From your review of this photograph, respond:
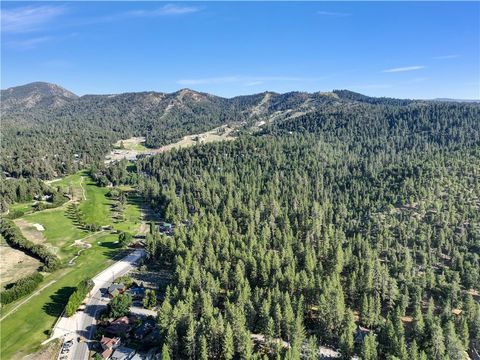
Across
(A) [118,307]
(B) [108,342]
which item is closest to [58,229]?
(A) [118,307]

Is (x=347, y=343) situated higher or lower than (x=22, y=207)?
lower

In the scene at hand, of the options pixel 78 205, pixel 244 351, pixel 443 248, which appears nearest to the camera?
pixel 244 351

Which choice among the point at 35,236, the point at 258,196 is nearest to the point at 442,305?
the point at 258,196

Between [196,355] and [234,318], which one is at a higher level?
[234,318]

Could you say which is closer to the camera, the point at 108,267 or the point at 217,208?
the point at 108,267

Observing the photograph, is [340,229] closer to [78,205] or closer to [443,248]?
[443,248]

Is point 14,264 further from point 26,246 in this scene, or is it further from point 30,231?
point 30,231

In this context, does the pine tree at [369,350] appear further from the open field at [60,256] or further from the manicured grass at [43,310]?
the manicured grass at [43,310]

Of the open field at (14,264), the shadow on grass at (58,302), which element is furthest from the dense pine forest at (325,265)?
the open field at (14,264)
